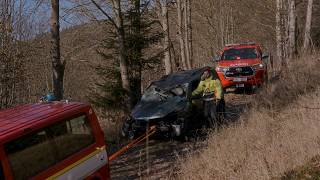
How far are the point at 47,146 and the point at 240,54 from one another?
48.5 ft

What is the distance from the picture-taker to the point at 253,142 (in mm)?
9898

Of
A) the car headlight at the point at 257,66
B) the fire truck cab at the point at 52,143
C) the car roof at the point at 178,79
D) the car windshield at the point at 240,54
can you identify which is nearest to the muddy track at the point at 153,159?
the car roof at the point at 178,79

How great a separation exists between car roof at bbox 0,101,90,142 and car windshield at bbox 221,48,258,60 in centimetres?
1344

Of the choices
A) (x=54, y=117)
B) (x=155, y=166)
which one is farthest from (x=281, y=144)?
(x=54, y=117)

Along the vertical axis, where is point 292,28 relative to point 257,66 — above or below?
above

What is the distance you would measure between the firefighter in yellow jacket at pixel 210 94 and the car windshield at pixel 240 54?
7.10 meters

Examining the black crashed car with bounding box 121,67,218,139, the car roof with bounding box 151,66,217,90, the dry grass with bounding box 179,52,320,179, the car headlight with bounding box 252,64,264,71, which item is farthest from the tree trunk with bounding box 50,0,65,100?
the car headlight with bounding box 252,64,264,71

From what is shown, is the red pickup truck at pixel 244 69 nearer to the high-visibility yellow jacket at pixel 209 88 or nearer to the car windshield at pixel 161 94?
the high-visibility yellow jacket at pixel 209 88

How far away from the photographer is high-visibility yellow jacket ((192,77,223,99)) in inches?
537

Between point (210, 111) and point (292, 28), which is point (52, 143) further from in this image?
point (292, 28)

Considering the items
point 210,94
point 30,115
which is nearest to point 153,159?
point 210,94

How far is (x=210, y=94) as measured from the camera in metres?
13.8

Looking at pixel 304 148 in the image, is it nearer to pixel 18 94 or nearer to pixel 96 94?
pixel 96 94

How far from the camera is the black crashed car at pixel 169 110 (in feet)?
40.8
